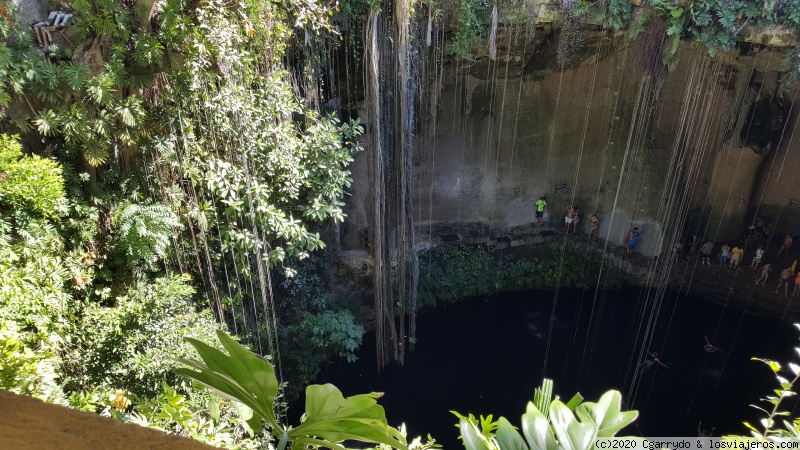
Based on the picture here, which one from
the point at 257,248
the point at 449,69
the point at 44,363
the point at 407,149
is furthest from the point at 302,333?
the point at 449,69

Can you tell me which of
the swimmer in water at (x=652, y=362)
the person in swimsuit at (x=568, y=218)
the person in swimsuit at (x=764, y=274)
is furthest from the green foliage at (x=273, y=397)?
the person in swimsuit at (x=764, y=274)

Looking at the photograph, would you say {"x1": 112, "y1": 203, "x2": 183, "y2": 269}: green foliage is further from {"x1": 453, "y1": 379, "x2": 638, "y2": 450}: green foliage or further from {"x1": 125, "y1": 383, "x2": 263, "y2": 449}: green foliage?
{"x1": 453, "y1": 379, "x2": 638, "y2": 450}: green foliage

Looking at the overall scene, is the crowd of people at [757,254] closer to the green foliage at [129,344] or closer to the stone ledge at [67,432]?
the green foliage at [129,344]

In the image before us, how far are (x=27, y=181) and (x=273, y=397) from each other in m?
3.43

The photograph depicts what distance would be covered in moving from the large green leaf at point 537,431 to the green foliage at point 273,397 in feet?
1.24

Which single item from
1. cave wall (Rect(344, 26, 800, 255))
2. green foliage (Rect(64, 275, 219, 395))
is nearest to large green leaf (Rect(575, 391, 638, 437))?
green foliage (Rect(64, 275, 219, 395))

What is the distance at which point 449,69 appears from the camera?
8.12 metres

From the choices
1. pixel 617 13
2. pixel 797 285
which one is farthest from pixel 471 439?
pixel 797 285

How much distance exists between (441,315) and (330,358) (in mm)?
→ 2114

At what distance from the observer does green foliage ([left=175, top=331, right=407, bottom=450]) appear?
1048 millimetres

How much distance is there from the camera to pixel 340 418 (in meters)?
1.06

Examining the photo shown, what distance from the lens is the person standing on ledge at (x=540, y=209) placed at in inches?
368

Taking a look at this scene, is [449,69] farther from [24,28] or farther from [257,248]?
[24,28]

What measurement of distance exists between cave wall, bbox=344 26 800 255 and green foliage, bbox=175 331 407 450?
6.50 metres
